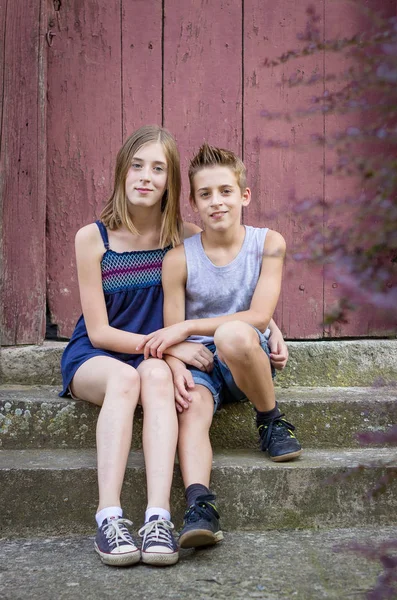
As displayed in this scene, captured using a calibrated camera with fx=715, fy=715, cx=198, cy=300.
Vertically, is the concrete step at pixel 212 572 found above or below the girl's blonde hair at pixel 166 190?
below

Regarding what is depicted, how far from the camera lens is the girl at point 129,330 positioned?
200 cm

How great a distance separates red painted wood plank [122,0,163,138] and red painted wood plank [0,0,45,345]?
0.35m

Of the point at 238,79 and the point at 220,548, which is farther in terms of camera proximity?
the point at 238,79

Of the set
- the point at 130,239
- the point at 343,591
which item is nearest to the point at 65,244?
the point at 130,239

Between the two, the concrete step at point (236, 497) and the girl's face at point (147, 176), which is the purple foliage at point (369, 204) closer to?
the concrete step at point (236, 497)

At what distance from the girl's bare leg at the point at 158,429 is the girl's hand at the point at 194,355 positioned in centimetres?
10

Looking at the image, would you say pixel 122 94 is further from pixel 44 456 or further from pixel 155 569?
pixel 155 569

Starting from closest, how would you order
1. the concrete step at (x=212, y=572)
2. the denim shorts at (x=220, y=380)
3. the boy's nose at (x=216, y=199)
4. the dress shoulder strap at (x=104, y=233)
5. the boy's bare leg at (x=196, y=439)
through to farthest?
the concrete step at (x=212, y=572) < the boy's bare leg at (x=196, y=439) < the denim shorts at (x=220, y=380) < the boy's nose at (x=216, y=199) < the dress shoulder strap at (x=104, y=233)

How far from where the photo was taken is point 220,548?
6.49 feet

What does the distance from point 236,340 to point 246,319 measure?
0.64 ft

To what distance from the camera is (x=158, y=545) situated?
1.84 metres

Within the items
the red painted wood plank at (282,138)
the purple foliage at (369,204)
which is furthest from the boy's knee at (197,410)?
the purple foliage at (369,204)

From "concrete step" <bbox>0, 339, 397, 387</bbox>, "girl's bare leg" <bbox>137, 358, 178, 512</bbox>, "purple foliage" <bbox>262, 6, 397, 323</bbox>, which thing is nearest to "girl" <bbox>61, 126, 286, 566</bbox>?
"girl's bare leg" <bbox>137, 358, 178, 512</bbox>

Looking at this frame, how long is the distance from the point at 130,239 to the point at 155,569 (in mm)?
1179
